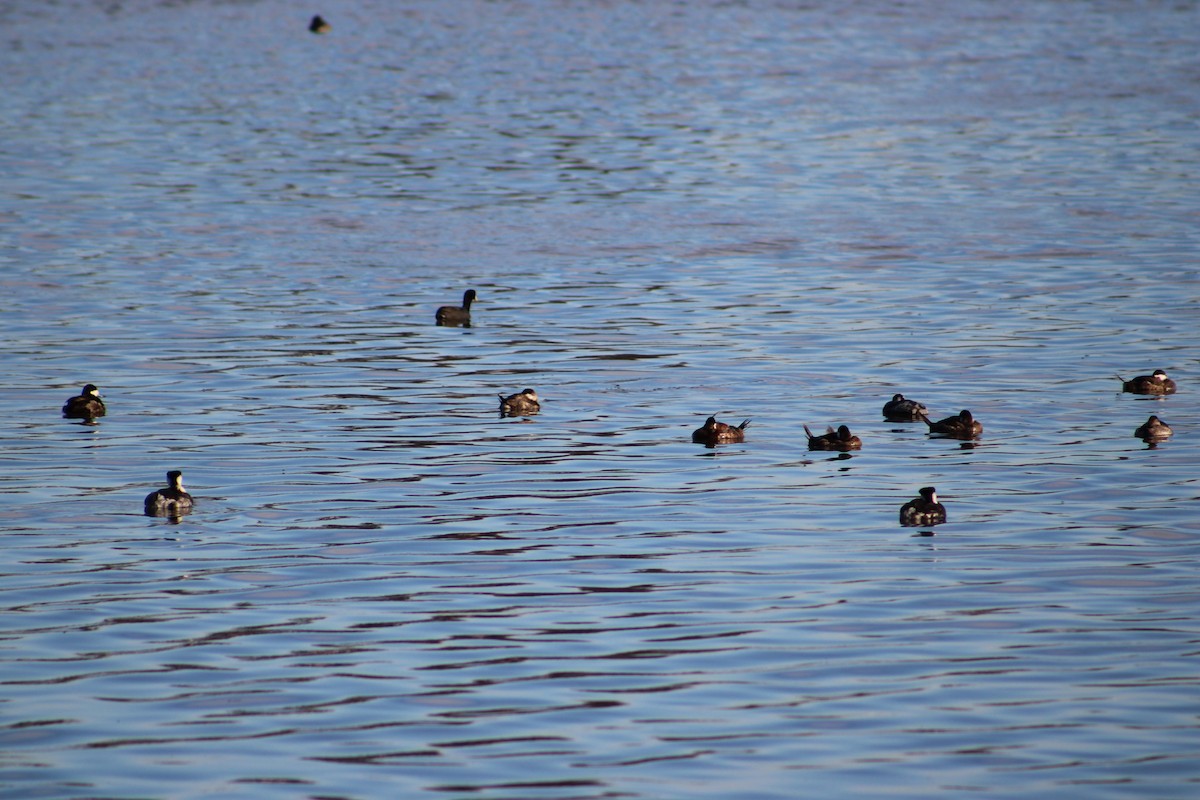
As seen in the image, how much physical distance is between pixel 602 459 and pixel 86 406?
7029 mm

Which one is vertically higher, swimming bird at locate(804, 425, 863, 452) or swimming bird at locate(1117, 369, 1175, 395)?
swimming bird at locate(1117, 369, 1175, 395)

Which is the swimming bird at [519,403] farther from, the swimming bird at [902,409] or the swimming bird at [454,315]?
the swimming bird at [454,315]

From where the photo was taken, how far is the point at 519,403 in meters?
22.3

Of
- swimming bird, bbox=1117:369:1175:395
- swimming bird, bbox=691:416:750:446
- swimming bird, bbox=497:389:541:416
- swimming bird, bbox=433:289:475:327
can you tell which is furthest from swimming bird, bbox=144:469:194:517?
swimming bird, bbox=1117:369:1175:395

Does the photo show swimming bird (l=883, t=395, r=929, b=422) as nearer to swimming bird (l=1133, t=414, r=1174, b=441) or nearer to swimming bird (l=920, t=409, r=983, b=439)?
swimming bird (l=920, t=409, r=983, b=439)

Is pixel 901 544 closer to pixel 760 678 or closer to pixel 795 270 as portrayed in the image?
pixel 760 678

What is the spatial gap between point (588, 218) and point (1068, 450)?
69.8 ft

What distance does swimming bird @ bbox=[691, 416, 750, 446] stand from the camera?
20484 millimetres

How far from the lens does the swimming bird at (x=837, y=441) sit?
66.5ft

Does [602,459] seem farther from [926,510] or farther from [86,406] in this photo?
[86,406]

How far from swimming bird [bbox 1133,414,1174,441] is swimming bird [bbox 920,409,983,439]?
1.96 metres

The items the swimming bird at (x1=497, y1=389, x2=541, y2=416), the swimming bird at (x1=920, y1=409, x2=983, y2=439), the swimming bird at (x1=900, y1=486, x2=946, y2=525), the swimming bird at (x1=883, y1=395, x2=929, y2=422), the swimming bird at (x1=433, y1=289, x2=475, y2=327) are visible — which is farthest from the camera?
the swimming bird at (x1=433, y1=289, x2=475, y2=327)

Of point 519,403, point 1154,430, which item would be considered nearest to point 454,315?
point 519,403

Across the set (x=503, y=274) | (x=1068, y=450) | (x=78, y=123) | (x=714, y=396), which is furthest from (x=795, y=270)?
(x=78, y=123)
